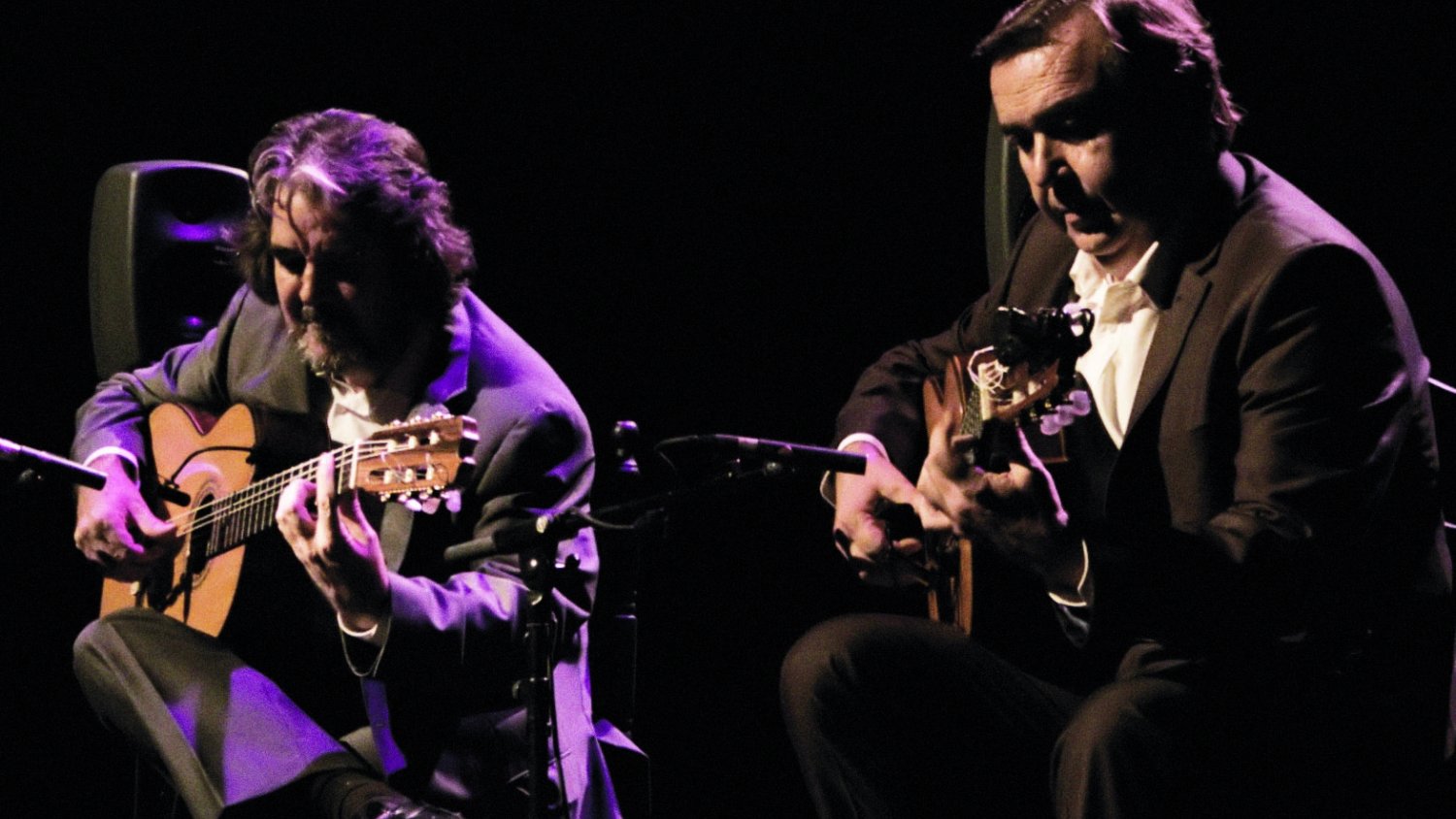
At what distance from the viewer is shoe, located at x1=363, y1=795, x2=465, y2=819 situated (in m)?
2.56

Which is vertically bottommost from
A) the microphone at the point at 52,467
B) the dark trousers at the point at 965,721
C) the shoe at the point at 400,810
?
the shoe at the point at 400,810

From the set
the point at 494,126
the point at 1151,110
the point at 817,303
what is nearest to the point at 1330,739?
the point at 1151,110

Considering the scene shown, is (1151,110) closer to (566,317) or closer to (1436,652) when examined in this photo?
(1436,652)

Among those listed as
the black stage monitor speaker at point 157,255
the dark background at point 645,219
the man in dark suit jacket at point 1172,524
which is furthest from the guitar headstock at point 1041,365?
the black stage monitor speaker at point 157,255

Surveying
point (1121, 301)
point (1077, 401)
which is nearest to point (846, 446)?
point (1121, 301)

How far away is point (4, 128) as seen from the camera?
435 cm

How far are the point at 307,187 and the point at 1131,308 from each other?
1.74 metres

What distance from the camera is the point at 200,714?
9.23 feet

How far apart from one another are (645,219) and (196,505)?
1477 millimetres

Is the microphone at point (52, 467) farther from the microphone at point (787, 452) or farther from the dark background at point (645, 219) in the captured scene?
the dark background at point (645, 219)

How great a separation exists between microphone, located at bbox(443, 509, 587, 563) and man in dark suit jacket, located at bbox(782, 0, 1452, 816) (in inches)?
16.3

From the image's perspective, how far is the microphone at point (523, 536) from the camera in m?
2.34

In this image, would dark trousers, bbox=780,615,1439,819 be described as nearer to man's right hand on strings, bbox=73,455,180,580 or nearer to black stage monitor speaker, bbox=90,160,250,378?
man's right hand on strings, bbox=73,455,180,580

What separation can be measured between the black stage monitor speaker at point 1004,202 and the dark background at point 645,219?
0.83 m
